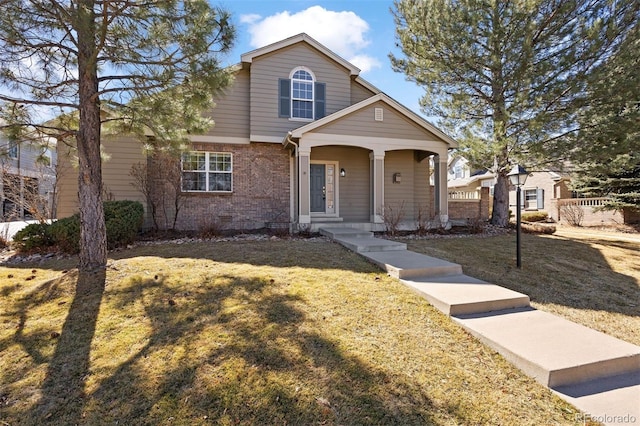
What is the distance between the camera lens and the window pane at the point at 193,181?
1057cm

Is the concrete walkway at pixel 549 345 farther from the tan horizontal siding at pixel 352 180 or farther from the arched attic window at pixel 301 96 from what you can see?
the arched attic window at pixel 301 96

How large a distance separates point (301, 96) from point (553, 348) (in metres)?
10.4

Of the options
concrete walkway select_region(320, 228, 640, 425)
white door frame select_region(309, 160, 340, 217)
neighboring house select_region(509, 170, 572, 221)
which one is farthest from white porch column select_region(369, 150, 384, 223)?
neighboring house select_region(509, 170, 572, 221)

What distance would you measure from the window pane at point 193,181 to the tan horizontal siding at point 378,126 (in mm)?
4236

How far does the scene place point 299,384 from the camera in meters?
2.67

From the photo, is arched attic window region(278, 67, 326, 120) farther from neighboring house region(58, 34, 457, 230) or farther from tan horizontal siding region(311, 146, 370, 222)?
tan horizontal siding region(311, 146, 370, 222)

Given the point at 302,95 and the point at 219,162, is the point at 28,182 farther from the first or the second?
the point at 302,95

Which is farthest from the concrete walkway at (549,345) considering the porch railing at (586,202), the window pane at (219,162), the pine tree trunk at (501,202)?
the porch railing at (586,202)

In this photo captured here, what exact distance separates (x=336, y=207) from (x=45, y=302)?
8.79 m

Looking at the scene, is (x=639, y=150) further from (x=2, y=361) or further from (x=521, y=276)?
(x=2, y=361)

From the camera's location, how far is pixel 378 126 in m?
10.5

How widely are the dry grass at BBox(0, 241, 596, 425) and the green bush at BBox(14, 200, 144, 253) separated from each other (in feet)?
6.28

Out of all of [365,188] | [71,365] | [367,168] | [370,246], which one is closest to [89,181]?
[71,365]

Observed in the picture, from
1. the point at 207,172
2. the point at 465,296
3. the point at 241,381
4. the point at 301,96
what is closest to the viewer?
the point at 241,381
